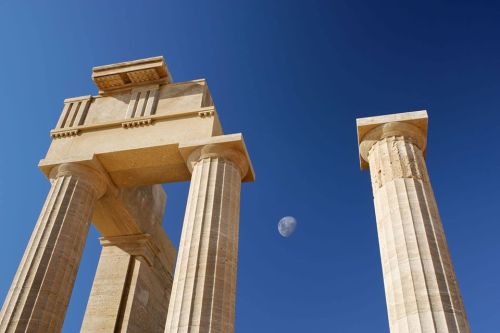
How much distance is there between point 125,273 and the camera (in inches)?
982

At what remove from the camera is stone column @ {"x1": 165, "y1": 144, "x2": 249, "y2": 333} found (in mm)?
15539

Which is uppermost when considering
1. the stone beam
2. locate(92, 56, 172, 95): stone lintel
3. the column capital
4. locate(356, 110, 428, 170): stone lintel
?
locate(92, 56, 172, 95): stone lintel

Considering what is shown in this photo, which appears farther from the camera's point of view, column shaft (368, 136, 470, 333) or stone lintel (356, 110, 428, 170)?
stone lintel (356, 110, 428, 170)

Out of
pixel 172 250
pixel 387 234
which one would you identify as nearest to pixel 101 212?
pixel 172 250

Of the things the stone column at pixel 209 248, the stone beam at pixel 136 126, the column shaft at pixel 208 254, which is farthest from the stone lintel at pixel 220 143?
the column shaft at pixel 208 254

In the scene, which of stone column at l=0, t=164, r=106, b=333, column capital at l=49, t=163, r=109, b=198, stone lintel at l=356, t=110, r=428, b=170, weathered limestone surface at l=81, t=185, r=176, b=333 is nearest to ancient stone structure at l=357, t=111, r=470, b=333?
stone lintel at l=356, t=110, r=428, b=170

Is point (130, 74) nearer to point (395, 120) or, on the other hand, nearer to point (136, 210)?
point (136, 210)

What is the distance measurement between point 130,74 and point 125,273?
1022 cm

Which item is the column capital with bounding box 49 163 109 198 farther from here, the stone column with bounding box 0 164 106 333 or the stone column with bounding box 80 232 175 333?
the stone column with bounding box 80 232 175 333

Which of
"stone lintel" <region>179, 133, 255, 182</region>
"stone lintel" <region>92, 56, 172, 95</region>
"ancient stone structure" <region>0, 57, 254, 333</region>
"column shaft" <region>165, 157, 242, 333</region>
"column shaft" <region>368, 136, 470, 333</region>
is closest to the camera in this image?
"column shaft" <region>368, 136, 470, 333</region>

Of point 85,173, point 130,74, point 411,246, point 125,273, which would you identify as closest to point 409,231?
point 411,246

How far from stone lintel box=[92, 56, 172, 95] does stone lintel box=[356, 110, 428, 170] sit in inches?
430

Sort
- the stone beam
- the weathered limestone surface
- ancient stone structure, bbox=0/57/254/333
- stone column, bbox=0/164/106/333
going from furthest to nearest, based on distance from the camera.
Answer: the weathered limestone surface → the stone beam → stone column, bbox=0/164/106/333 → ancient stone structure, bbox=0/57/254/333

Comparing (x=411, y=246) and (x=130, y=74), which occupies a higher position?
(x=130, y=74)
